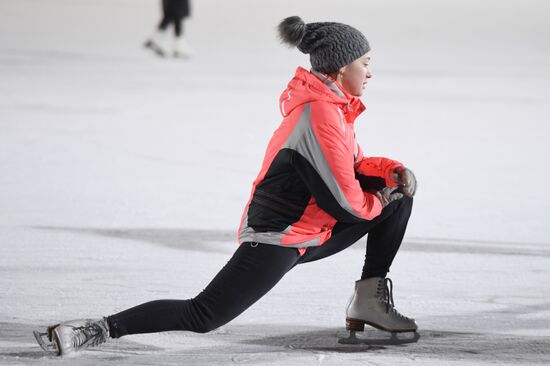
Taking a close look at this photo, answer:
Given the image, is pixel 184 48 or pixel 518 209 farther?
pixel 184 48

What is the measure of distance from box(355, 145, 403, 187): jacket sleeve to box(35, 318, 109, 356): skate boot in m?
0.94

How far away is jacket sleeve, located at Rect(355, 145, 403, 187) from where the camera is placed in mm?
4031

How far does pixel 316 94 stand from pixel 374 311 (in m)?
0.77

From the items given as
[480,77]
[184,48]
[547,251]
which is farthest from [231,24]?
[547,251]

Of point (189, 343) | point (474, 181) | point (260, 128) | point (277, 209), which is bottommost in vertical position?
point (189, 343)

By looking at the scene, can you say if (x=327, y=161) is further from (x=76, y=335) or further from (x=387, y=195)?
(x=76, y=335)

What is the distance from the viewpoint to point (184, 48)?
1712 cm

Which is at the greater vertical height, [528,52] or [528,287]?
[528,52]

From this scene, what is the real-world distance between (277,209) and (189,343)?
22.2 inches

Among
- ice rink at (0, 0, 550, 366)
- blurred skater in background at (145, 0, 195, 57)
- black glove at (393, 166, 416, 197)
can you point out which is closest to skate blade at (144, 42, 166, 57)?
blurred skater in background at (145, 0, 195, 57)

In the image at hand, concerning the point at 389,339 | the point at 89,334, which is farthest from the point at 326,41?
the point at 89,334

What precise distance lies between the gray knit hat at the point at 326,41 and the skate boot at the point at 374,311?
0.72 meters

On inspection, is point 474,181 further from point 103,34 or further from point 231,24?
point 231,24

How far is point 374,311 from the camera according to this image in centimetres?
424
